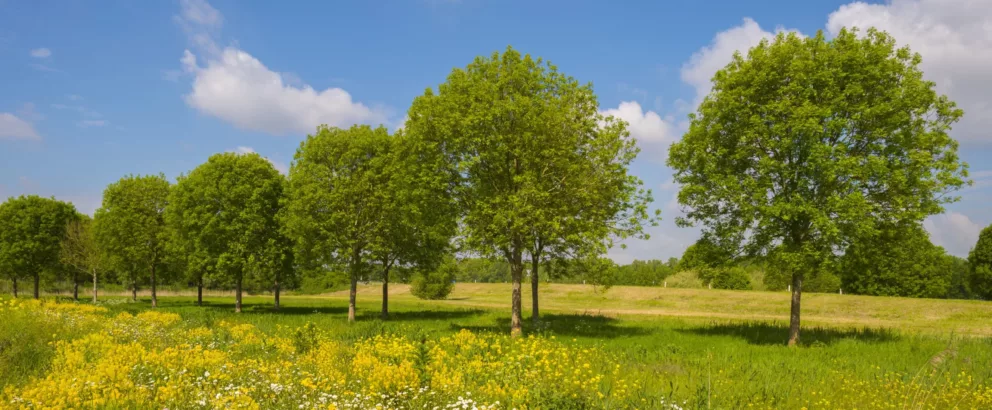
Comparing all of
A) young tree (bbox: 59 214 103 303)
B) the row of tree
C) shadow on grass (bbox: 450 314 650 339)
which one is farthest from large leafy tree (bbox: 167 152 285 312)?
shadow on grass (bbox: 450 314 650 339)

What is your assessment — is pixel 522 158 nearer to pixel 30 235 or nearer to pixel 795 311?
pixel 795 311

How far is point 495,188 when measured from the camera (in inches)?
914

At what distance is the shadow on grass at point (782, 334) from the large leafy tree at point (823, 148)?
4.39ft

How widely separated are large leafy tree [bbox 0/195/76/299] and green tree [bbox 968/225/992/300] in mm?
112795

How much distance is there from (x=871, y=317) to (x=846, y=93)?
34224 millimetres

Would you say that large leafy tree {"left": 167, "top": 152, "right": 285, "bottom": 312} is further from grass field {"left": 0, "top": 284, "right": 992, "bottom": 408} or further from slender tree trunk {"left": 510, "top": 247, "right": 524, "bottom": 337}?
slender tree trunk {"left": 510, "top": 247, "right": 524, "bottom": 337}

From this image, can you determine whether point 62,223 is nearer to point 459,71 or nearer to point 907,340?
point 459,71

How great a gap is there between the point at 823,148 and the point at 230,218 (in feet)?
123

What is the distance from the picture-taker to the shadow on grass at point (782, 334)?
21.9 meters

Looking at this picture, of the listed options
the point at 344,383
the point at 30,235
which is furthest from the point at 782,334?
the point at 30,235

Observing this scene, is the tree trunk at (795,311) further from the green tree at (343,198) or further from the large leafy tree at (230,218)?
the large leafy tree at (230,218)

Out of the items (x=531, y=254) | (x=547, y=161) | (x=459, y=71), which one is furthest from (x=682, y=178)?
(x=459, y=71)

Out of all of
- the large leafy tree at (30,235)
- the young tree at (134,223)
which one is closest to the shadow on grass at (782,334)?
the young tree at (134,223)

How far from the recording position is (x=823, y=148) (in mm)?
18719
